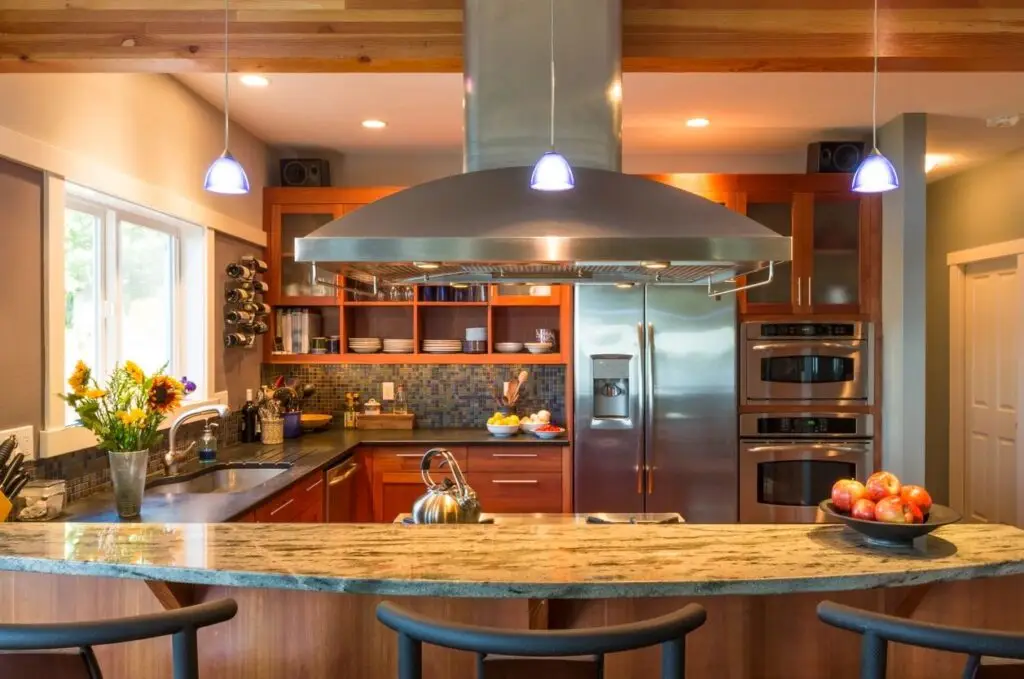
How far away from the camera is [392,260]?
2104mm

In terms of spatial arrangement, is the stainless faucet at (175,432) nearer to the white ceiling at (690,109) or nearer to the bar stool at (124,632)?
the white ceiling at (690,109)

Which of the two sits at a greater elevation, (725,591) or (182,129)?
(182,129)

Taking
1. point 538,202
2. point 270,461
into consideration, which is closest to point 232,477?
point 270,461

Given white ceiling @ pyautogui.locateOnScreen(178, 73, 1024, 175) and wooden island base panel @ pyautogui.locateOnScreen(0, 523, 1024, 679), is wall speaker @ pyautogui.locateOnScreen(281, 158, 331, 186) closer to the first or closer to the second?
Result: white ceiling @ pyautogui.locateOnScreen(178, 73, 1024, 175)

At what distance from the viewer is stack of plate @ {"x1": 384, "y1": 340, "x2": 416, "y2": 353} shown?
191 inches

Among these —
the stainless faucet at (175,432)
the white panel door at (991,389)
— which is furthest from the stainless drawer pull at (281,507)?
the white panel door at (991,389)

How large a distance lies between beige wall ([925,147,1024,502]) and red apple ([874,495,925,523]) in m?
4.03

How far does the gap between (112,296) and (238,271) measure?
100 cm

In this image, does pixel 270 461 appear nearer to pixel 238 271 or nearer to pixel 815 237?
pixel 238 271

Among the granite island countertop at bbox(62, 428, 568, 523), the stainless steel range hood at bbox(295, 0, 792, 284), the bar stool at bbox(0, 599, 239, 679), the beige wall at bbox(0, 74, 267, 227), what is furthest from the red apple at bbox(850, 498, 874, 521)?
the beige wall at bbox(0, 74, 267, 227)

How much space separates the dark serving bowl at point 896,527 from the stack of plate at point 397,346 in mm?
3293

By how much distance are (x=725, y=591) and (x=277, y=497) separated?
6.67 ft

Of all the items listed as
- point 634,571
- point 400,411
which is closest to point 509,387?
point 400,411

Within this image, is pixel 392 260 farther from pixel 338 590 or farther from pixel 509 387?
pixel 509 387
